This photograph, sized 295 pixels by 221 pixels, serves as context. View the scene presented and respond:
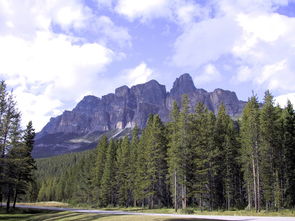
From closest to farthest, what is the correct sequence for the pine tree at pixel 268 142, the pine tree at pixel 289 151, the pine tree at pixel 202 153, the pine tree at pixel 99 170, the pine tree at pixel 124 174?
the pine tree at pixel 289 151
the pine tree at pixel 268 142
the pine tree at pixel 202 153
the pine tree at pixel 124 174
the pine tree at pixel 99 170

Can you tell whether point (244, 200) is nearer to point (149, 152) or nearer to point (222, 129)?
point (222, 129)

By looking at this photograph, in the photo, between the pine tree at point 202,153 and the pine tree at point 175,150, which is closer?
the pine tree at point 202,153

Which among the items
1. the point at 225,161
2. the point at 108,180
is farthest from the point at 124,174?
the point at 225,161

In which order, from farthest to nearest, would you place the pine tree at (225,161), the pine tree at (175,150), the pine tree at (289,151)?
1. the pine tree at (225,161)
2. the pine tree at (175,150)
3. the pine tree at (289,151)

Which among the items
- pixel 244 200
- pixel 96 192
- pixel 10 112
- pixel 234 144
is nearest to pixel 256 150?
pixel 234 144

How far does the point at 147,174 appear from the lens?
160 feet

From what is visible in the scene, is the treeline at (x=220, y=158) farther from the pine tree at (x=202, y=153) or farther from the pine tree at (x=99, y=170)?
the pine tree at (x=99, y=170)

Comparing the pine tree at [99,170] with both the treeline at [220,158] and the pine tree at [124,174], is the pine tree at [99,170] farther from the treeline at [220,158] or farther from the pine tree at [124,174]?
the treeline at [220,158]

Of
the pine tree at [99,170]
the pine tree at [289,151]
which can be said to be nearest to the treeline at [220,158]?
the pine tree at [289,151]

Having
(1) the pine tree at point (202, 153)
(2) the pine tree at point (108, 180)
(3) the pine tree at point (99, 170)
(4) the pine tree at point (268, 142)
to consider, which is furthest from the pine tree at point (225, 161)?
(3) the pine tree at point (99, 170)

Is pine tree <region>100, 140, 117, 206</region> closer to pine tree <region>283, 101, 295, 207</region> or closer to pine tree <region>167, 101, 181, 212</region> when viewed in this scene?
pine tree <region>167, 101, 181, 212</region>

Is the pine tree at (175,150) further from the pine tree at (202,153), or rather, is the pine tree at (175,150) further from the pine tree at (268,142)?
the pine tree at (268,142)

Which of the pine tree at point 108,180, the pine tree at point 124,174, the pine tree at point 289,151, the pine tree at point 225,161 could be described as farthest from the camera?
the pine tree at point 108,180

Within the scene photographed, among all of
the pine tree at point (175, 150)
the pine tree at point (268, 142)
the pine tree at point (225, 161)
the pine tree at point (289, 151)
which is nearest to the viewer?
the pine tree at point (289, 151)
